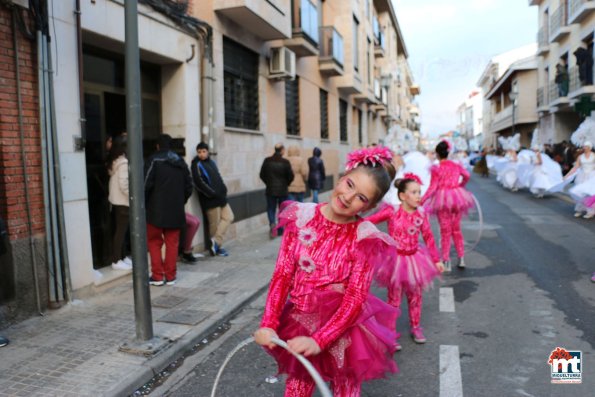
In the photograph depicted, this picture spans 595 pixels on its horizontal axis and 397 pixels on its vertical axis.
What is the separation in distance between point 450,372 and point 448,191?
3.64 metres

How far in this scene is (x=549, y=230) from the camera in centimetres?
1073

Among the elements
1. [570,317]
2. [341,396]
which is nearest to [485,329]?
[570,317]

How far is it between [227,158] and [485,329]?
645cm

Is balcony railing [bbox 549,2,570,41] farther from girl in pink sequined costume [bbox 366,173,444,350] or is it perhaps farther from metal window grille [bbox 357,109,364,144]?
girl in pink sequined costume [bbox 366,173,444,350]

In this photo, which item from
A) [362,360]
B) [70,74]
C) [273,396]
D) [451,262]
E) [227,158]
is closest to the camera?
[362,360]

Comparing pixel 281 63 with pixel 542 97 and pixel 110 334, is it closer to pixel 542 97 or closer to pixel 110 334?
pixel 110 334

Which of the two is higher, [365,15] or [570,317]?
[365,15]

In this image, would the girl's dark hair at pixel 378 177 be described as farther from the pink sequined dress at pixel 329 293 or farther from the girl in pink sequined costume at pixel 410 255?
the girl in pink sequined costume at pixel 410 255

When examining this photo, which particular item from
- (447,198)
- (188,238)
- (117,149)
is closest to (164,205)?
(117,149)

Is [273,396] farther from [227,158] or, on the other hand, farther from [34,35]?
[227,158]

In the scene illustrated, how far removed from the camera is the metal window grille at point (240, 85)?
10352 millimetres

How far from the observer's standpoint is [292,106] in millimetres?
14969

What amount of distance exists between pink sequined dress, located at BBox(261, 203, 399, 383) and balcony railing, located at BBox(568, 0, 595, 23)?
2585cm

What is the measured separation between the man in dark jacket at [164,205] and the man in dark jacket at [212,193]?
129 centimetres
